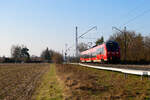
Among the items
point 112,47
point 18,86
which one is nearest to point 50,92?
point 18,86

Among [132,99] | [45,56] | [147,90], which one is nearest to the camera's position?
[132,99]

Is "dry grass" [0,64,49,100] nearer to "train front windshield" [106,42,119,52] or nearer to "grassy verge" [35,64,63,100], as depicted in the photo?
"grassy verge" [35,64,63,100]

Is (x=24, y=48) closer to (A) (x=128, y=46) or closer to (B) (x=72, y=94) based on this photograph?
(A) (x=128, y=46)

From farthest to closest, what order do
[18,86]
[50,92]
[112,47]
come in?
[112,47], [18,86], [50,92]

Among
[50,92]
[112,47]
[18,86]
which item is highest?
[112,47]

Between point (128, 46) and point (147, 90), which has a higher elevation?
point (128, 46)

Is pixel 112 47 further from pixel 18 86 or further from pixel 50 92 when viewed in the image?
pixel 50 92

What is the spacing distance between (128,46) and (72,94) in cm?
4955

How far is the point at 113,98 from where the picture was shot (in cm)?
778

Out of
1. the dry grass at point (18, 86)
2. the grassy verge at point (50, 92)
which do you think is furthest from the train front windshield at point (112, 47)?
the grassy verge at point (50, 92)

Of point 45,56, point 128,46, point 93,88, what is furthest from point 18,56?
point 93,88

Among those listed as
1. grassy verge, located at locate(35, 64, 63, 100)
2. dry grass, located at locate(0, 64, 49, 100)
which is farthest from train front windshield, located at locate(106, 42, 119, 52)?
grassy verge, located at locate(35, 64, 63, 100)

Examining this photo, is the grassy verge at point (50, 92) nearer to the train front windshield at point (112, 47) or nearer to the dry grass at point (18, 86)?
the dry grass at point (18, 86)

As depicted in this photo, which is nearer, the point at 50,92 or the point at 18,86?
the point at 50,92
